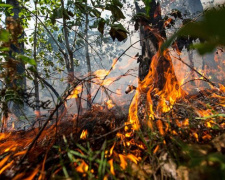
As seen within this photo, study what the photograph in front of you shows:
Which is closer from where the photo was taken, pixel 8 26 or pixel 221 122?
pixel 221 122

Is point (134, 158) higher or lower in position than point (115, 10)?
lower

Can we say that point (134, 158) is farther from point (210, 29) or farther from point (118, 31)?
point (118, 31)

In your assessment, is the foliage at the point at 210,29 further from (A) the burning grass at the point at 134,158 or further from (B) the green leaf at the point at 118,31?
(B) the green leaf at the point at 118,31

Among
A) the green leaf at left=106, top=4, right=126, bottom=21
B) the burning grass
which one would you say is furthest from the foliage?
the green leaf at left=106, top=4, right=126, bottom=21

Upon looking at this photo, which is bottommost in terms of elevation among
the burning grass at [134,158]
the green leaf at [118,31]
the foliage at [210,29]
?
the burning grass at [134,158]

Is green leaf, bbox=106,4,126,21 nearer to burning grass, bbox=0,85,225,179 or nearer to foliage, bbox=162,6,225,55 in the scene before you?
burning grass, bbox=0,85,225,179

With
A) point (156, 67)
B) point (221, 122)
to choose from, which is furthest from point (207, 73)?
point (221, 122)

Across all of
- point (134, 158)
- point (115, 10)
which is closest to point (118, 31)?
point (115, 10)

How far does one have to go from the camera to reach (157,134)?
1.12 m

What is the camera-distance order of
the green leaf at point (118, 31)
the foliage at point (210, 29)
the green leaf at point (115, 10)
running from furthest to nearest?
the green leaf at point (115, 10)
the green leaf at point (118, 31)
the foliage at point (210, 29)

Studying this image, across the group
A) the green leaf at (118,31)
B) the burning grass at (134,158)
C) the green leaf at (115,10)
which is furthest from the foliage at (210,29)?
the green leaf at (115,10)

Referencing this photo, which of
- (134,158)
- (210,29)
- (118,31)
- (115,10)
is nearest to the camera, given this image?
(210,29)

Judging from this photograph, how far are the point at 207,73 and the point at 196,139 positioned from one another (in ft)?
81.9

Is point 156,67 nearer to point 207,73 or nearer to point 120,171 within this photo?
point 120,171
